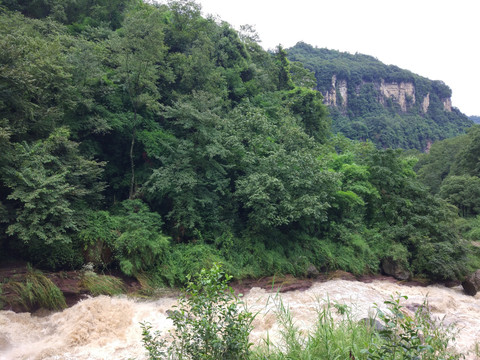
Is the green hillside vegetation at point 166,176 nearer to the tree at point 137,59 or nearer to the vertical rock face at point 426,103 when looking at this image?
the tree at point 137,59

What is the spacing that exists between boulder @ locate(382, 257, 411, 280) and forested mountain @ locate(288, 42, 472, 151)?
223 feet

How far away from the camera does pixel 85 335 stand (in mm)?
8203

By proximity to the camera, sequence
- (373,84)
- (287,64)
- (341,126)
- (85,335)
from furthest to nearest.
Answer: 1. (373,84)
2. (341,126)
3. (287,64)
4. (85,335)

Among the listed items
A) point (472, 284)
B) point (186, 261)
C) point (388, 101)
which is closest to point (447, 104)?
point (388, 101)

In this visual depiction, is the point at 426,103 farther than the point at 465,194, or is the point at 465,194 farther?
the point at 426,103

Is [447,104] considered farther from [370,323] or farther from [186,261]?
[370,323]

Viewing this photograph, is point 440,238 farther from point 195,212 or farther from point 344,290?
point 195,212

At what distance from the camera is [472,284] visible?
1428cm

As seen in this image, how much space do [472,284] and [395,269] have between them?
327 centimetres

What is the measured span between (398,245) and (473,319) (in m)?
6.00

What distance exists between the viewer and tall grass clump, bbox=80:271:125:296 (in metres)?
10.5

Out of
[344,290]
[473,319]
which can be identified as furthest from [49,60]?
[473,319]

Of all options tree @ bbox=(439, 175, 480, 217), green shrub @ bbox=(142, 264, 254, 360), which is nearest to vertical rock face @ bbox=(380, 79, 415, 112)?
tree @ bbox=(439, 175, 480, 217)

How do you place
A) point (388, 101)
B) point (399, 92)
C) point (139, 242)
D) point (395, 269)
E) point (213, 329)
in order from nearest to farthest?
point (213, 329), point (139, 242), point (395, 269), point (388, 101), point (399, 92)
